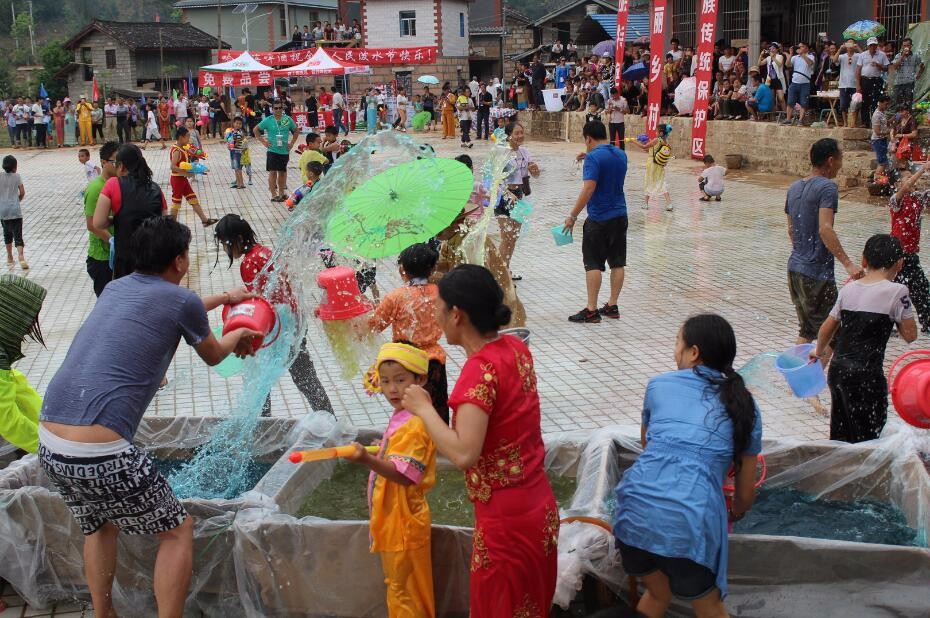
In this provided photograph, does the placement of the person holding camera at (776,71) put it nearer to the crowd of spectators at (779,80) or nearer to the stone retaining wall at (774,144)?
the crowd of spectators at (779,80)

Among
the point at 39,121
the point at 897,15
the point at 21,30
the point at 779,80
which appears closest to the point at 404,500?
the point at 779,80

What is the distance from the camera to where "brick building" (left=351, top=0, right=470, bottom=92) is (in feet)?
152

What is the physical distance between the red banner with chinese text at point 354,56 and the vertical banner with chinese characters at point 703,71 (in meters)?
18.7

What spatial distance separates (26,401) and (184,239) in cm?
151

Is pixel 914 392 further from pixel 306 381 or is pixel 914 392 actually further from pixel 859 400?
pixel 306 381

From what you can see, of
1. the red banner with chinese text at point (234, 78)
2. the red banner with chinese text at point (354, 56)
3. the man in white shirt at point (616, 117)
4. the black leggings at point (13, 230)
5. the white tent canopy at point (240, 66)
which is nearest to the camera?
the black leggings at point (13, 230)

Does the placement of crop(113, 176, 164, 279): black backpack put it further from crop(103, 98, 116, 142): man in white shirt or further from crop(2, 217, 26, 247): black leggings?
crop(103, 98, 116, 142): man in white shirt

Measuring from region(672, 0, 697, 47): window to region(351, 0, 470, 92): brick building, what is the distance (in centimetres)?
2230

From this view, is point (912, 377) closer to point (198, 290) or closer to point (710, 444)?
point (710, 444)

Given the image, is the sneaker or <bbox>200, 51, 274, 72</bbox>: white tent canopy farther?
<bbox>200, 51, 274, 72</bbox>: white tent canopy

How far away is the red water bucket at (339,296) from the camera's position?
4953 millimetres

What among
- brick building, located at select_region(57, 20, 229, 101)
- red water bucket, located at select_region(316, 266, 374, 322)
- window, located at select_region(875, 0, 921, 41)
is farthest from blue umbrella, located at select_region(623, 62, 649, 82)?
brick building, located at select_region(57, 20, 229, 101)

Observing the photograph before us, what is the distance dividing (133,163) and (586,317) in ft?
13.1

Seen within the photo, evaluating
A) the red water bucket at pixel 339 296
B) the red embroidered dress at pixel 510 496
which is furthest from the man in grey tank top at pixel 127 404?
the red water bucket at pixel 339 296
